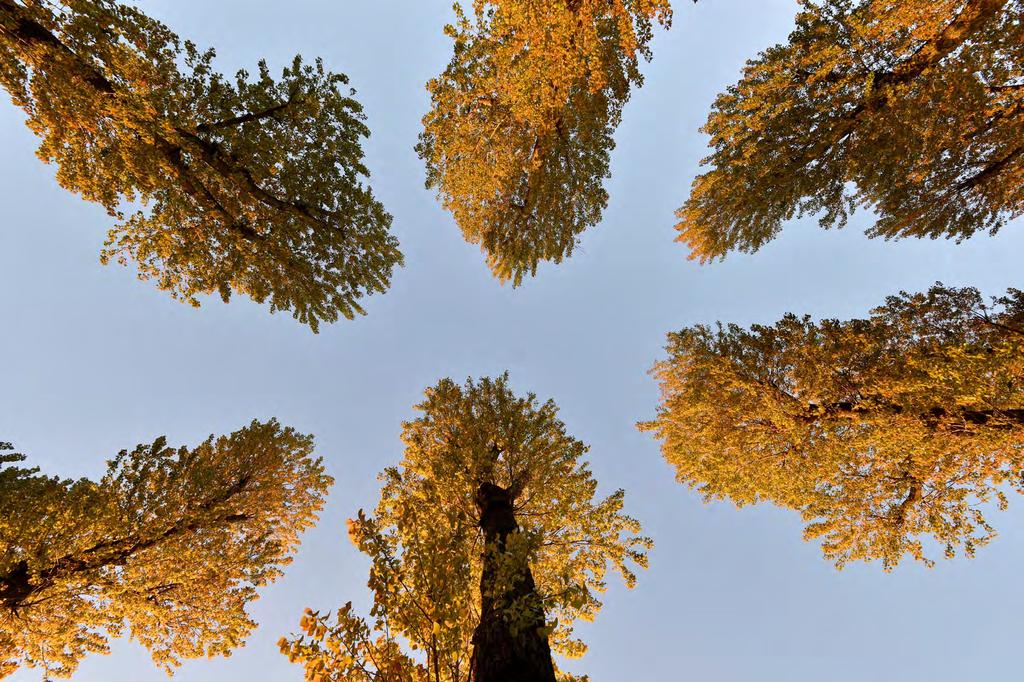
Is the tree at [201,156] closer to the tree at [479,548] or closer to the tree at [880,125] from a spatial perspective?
the tree at [479,548]

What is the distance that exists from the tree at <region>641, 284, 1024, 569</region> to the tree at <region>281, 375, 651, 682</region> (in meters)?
3.14

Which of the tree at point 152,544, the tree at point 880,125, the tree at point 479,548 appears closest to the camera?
the tree at point 479,548

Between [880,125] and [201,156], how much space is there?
1086cm

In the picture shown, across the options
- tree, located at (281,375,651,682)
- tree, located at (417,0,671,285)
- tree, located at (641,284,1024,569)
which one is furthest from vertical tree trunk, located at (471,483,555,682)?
tree, located at (417,0,671,285)

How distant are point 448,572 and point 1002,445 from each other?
8.92 m

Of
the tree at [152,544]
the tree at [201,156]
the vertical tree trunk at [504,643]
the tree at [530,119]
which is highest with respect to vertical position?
the tree at [530,119]

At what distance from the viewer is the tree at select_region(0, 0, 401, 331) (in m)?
4.88

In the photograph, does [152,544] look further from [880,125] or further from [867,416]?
[880,125]

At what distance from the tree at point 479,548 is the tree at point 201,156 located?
3903 mm

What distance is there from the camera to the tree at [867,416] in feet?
19.9

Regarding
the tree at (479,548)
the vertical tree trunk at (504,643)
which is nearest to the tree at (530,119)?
the tree at (479,548)

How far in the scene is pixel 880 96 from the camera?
628 cm

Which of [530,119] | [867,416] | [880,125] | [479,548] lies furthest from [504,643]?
[880,125]

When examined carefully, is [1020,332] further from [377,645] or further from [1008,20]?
[377,645]
